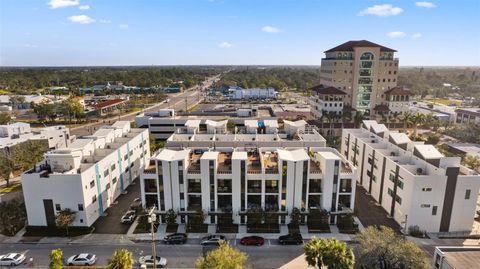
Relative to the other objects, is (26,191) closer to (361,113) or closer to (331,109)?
(331,109)

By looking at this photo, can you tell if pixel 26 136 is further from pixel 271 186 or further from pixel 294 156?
pixel 294 156

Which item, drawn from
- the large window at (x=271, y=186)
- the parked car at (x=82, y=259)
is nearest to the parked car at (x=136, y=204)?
the parked car at (x=82, y=259)

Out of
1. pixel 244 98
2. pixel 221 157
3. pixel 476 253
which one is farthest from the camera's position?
pixel 244 98

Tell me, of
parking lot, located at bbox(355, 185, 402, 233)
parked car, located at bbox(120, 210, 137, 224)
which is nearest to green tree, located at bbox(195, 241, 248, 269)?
parked car, located at bbox(120, 210, 137, 224)

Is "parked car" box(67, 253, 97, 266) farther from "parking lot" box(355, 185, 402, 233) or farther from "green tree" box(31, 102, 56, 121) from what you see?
"green tree" box(31, 102, 56, 121)

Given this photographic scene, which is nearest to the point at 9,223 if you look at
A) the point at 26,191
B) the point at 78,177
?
the point at 26,191

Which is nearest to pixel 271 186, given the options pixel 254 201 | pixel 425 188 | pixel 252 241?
pixel 254 201
